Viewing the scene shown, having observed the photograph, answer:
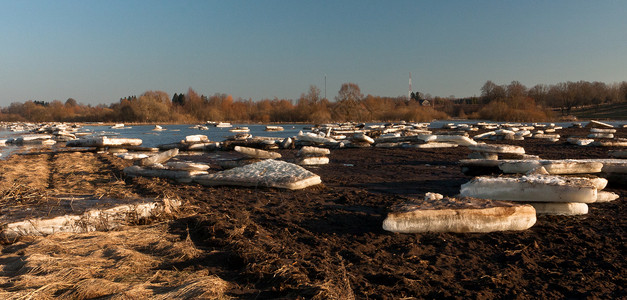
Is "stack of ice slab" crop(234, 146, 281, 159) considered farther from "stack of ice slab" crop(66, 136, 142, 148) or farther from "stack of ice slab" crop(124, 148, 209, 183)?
"stack of ice slab" crop(66, 136, 142, 148)

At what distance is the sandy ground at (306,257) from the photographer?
313cm

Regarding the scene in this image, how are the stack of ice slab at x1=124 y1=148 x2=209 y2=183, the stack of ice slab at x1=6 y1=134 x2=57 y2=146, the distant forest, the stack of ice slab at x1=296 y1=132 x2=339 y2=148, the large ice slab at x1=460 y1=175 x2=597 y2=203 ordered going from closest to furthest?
the large ice slab at x1=460 y1=175 x2=597 y2=203 < the stack of ice slab at x1=124 y1=148 x2=209 y2=183 < the stack of ice slab at x1=296 y1=132 x2=339 y2=148 < the stack of ice slab at x1=6 y1=134 x2=57 y2=146 < the distant forest

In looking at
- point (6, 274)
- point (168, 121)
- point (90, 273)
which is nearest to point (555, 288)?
point (90, 273)

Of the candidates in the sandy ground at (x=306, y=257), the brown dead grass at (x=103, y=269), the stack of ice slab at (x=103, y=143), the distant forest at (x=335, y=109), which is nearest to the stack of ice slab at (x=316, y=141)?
the stack of ice slab at (x=103, y=143)

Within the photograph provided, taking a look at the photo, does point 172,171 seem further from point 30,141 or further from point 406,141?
point 30,141

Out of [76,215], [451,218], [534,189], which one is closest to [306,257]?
[451,218]

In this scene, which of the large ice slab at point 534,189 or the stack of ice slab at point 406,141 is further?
the stack of ice slab at point 406,141

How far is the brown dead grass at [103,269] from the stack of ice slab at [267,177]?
330 centimetres

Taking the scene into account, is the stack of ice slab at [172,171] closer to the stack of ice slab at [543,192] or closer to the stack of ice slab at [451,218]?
the stack of ice slab at [451,218]

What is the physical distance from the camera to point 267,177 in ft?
26.0

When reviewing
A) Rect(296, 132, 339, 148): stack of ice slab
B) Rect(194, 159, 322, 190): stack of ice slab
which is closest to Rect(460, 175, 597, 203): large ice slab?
Rect(194, 159, 322, 190): stack of ice slab

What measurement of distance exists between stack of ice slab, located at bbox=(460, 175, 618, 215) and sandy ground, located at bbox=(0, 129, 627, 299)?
0.69 feet

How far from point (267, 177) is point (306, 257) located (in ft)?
13.5

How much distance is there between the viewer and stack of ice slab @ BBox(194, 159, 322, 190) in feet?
25.2
